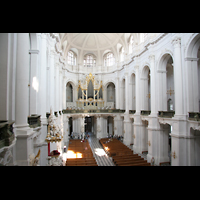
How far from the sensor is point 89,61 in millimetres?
28516

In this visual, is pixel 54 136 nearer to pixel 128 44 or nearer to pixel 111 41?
pixel 128 44

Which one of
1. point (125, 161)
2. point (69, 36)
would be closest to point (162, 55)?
point (125, 161)

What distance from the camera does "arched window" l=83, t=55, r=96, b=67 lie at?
93.2ft

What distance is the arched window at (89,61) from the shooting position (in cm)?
2841

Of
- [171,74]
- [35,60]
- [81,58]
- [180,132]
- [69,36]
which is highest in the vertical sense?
[69,36]

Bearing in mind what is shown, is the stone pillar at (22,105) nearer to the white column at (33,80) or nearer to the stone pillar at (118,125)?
the white column at (33,80)

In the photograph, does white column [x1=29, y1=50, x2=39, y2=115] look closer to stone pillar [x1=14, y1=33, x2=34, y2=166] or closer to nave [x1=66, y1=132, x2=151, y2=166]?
stone pillar [x1=14, y1=33, x2=34, y2=166]

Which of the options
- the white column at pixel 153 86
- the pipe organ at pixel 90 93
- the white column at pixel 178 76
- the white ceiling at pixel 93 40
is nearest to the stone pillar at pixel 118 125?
the pipe organ at pixel 90 93

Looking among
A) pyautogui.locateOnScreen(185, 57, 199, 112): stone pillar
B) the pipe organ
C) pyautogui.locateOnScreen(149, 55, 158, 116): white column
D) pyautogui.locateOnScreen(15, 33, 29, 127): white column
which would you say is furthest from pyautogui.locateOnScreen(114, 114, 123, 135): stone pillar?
pyautogui.locateOnScreen(15, 33, 29, 127): white column

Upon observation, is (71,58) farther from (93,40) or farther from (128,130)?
(128,130)

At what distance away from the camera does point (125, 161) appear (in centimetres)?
1391

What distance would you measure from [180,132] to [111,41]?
60.0ft
